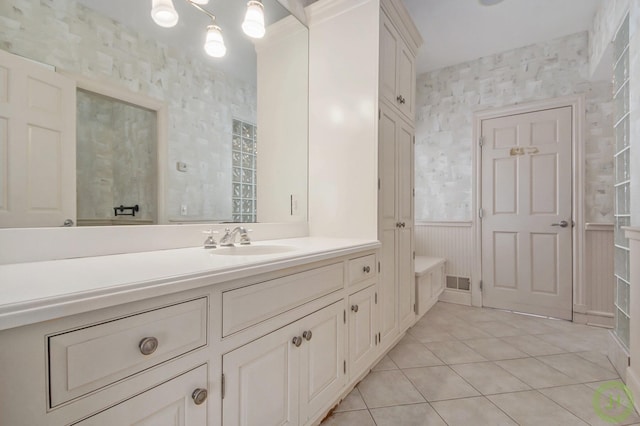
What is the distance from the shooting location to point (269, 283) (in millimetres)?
1021

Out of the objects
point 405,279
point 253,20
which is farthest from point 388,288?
point 253,20

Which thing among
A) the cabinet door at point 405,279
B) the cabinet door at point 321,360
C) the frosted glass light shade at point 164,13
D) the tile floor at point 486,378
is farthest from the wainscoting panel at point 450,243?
the frosted glass light shade at point 164,13

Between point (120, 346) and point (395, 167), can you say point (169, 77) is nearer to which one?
point (120, 346)

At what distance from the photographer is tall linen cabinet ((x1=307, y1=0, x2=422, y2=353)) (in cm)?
181

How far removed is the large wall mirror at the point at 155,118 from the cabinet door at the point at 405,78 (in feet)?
2.38

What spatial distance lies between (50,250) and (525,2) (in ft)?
11.7

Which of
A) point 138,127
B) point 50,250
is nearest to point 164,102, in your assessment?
point 138,127

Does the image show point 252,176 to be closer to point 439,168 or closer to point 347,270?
point 347,270

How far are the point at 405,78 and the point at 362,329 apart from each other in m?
1.82

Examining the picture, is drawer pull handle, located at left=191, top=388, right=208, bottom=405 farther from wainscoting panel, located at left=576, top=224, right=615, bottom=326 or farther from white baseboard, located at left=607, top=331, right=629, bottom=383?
wainscoting panel, located at left=576, top=224, right=615, bottom=326

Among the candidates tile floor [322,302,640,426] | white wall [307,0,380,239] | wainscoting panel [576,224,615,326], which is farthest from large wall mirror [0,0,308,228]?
wainscoting panel [576,224,615,326]

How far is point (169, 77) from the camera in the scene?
138cm

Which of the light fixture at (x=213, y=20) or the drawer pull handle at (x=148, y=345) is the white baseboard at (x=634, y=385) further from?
the light fixture at (x=213, y=20)

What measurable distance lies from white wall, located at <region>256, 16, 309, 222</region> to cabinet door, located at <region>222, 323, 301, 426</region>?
908 millimetres
